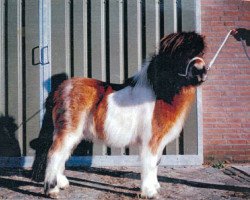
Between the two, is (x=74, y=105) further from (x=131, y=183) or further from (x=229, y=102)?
(x=229, y=102)

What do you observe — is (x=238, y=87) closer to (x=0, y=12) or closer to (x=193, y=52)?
(x=193, y=52)

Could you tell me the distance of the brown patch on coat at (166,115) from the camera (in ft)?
16.4

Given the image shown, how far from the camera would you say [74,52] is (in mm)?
6820

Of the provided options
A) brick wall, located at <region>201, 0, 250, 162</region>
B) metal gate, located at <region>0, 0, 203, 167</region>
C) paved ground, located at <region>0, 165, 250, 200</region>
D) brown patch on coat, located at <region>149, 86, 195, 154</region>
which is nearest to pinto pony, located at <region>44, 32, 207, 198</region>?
brown patch on coat, located at <region>149, 86, 195, 154</region>

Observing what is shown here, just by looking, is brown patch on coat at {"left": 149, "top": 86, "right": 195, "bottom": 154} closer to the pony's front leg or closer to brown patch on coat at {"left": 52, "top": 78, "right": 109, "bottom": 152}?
the pony's front leg

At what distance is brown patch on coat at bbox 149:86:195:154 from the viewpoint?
4.99 metres

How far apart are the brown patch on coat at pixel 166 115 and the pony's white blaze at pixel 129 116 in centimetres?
11

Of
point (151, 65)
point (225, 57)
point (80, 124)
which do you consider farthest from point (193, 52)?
point (225, 57)

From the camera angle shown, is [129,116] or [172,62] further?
[129,116]

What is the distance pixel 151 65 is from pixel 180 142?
2263 millimetres

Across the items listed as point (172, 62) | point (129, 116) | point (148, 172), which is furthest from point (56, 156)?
point (172, 62)

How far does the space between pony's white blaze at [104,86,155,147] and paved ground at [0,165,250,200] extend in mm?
773

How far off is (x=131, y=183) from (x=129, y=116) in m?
1.19

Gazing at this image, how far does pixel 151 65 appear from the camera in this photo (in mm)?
5180
